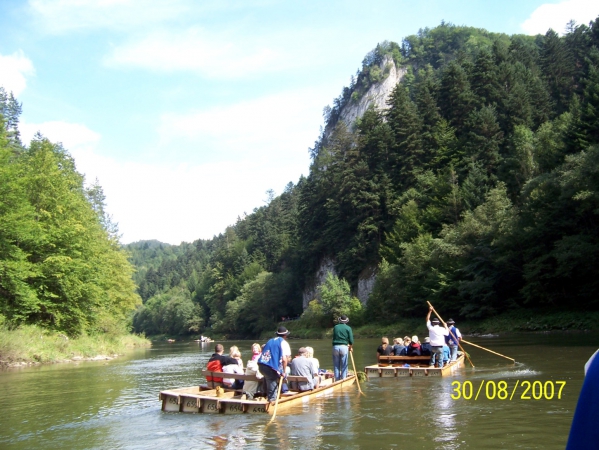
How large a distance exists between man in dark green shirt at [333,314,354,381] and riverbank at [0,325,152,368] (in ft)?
70.0

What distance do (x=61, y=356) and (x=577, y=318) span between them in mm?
37205

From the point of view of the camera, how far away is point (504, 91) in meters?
75.7

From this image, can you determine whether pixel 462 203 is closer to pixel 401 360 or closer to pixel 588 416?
pixel 401 360

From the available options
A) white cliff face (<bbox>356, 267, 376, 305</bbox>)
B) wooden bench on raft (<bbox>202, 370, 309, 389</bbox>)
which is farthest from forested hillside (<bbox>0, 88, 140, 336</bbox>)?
white cliff face (<bbox>356, 267, 376, 305</bbox>)

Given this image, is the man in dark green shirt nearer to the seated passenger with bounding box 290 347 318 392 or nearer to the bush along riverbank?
the seated passenger with bounding box 290 347 318 392

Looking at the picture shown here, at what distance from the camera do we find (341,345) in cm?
1772

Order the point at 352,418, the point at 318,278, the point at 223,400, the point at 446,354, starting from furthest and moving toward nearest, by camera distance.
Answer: the point at 318,278
the point at 446,354
the point at 223,400
the point at 352,418

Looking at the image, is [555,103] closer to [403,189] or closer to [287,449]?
[403,189]

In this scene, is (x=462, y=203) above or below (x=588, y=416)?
above

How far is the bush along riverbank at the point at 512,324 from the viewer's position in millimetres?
41344

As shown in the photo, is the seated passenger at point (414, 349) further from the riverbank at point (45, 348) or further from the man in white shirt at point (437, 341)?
the riverbank at point (45, 348)

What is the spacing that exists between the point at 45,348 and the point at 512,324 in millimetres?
36072
